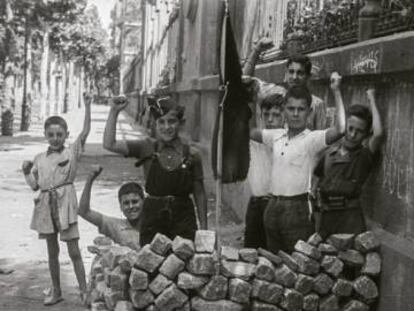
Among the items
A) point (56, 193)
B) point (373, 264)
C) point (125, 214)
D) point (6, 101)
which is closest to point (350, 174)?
point (373, 264)

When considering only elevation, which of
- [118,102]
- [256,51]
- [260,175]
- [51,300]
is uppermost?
[256,51]

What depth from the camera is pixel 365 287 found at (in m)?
4.17

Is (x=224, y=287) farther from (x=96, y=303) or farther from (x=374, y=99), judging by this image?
(x=374, y=99)

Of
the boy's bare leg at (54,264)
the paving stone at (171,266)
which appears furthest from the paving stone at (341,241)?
the boy's bare leg at (54,264)

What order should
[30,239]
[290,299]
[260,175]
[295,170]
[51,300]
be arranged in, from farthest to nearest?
[30,239] < [51,300] < [260,175] < [295,170] < [290,299]

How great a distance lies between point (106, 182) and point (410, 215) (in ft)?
30.5

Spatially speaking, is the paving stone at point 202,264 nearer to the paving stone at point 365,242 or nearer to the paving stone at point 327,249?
the paving stone at point 327,249

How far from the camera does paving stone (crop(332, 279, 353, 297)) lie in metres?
4.12

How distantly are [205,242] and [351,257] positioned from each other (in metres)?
0.90

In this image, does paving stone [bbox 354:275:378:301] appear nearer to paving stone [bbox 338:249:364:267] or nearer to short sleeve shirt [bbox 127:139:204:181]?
paving stone [bbox 338:249:364:267]

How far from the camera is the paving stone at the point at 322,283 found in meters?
4.11

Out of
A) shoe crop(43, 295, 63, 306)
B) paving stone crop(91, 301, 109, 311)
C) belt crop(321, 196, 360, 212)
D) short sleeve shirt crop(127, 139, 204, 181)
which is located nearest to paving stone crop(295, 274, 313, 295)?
belt crop(321, 196, 360, 212)

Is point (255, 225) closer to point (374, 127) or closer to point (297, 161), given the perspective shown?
point (297, 161)

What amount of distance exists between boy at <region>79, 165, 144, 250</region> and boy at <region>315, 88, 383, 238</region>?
1387 mm
